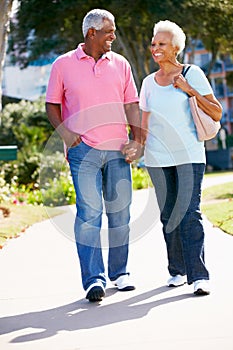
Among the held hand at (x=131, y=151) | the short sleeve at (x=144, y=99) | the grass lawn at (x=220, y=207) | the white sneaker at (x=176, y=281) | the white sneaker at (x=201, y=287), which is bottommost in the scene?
the grass lawn at (x=220, y=207)

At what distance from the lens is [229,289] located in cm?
636

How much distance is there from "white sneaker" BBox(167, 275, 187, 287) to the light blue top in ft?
2.88

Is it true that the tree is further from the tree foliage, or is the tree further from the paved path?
the paved path

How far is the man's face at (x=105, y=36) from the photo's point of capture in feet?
21.1

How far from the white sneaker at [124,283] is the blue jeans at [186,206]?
47 cm

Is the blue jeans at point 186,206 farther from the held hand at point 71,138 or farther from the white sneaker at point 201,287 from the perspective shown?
the held hand at point 71,138

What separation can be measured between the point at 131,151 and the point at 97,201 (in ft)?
1.42

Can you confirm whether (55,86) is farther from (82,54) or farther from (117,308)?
(117,308)

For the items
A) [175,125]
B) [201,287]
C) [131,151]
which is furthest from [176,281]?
[175,125]

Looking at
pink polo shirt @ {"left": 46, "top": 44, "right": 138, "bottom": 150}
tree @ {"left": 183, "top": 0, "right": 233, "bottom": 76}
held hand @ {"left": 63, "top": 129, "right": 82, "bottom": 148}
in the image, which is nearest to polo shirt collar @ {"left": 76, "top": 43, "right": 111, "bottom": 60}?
pink polo shirt @ {"left": 46, "top": 44, "right": 138, "bottom": 150}

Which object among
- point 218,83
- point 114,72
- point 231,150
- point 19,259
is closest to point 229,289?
point 114,72

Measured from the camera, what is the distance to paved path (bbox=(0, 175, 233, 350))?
4996 millimetres

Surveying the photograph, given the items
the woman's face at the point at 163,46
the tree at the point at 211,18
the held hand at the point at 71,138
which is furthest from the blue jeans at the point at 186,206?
the tree at the point at 211,18

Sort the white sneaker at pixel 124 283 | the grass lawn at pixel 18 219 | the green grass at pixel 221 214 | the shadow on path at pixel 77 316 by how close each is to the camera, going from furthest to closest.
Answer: the grass lawn at pixel 18 219, the green grass at pixel 221 214, the white sneaker at pixel 124 283, the shadow on path at pixel 77 316
